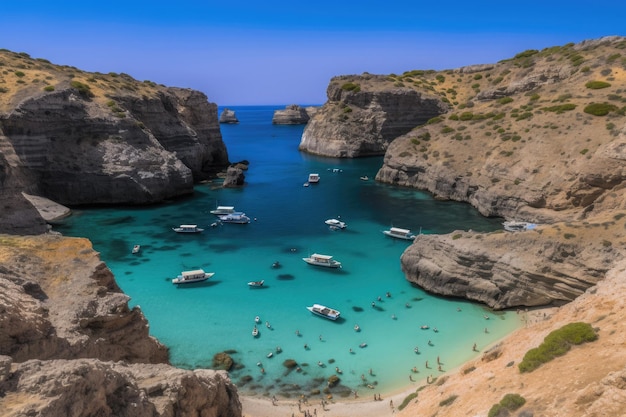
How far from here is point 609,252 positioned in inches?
1351

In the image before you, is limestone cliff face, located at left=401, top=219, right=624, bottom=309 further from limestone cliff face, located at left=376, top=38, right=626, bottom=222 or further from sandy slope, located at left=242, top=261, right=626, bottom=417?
limestone cliff face, located at left=376, top=38, right=626, bottom=222

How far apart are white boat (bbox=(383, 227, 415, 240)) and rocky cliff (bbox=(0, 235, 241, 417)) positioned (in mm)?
39348

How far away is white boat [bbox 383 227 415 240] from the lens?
5781cm

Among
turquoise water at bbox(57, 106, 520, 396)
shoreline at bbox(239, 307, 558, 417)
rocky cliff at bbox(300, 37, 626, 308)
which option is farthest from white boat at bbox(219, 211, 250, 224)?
shoreline at bbox(239, 307, 558, 417)

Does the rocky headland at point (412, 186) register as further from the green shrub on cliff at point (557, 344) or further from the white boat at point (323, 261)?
the white boat at point (323, 261)

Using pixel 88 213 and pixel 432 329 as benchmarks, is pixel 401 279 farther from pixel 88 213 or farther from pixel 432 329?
pixel 88 213

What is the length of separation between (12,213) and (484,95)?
323 ft

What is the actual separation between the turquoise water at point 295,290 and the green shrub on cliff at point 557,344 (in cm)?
1275

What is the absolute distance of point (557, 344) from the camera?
61.9 ft

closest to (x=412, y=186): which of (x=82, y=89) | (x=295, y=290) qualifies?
(x=295, y=290)

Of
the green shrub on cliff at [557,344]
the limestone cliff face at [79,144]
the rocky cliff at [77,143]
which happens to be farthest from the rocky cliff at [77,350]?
the limestone cliff face at [79,144]

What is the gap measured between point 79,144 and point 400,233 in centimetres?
5579

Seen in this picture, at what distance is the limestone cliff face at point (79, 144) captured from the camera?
7031 centimetres

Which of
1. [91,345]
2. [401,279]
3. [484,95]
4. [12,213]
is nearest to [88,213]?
[12,213]
